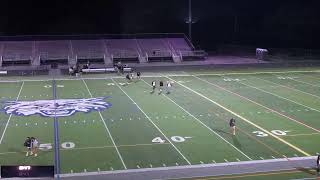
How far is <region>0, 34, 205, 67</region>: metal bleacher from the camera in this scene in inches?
1847

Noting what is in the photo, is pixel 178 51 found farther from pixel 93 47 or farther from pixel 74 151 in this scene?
pixel 74 151

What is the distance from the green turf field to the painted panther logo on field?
241 millimetres

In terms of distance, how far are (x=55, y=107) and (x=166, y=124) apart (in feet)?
21.7

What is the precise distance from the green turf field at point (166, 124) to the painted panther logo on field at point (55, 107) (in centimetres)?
24

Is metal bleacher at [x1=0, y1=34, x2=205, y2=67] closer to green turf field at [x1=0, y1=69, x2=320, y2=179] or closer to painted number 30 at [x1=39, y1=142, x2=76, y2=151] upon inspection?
green turf field at [x1=0, y1=69, x2=320, y2=179]

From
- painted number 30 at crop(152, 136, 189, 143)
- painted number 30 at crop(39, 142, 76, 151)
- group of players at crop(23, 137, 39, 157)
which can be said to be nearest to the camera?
group of players at crop(23, 137, 39, 157)

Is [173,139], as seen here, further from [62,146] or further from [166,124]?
[62,146]

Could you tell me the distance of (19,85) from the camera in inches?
1368

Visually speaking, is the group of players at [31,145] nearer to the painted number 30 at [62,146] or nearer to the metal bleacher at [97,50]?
the painted number 30 at [62,146]

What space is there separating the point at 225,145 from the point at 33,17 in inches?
1355

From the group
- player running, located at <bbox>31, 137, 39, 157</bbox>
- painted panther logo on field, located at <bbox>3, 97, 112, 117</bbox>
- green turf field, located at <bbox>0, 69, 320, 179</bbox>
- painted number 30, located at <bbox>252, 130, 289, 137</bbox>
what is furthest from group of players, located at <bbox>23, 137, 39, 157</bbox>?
painted number 30, located at <bbox>252, 130, 289, 137</bbox>

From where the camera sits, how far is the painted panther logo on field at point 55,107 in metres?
25.5

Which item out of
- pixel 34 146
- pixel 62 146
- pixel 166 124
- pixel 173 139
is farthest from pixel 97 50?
pixel 34 146

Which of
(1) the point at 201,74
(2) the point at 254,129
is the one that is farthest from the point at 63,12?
(2) the point at 254,129
